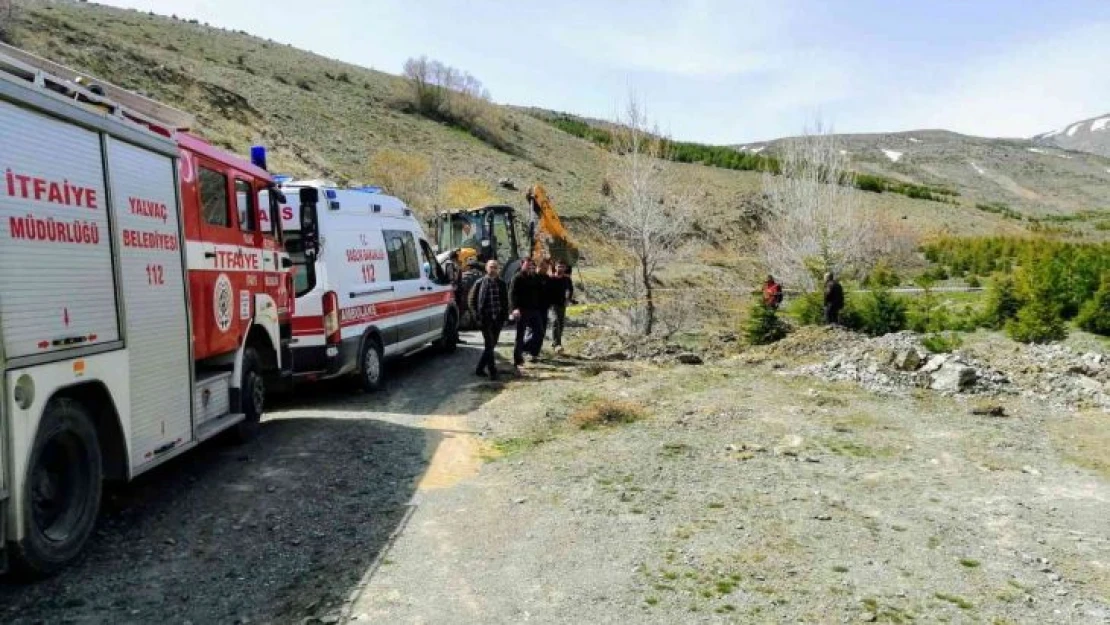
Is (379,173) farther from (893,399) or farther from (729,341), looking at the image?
(893,399)

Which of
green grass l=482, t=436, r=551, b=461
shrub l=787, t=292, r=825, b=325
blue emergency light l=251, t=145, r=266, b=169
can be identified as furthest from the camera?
shrub l=787, t=292, r=825, b=325

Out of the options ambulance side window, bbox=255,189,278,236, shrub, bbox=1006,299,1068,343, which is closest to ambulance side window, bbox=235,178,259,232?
ambulance side window, bbox=255,189,278,236

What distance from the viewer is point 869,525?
5.72m

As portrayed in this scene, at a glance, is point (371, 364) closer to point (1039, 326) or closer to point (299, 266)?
point (299, 266)

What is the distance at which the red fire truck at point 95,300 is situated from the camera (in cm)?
438

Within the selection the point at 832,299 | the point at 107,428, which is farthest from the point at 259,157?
the point at 832,299

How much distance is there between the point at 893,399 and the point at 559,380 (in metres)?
4.56

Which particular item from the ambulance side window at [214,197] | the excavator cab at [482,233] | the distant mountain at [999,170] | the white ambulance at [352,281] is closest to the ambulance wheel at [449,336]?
the white ambulance at [352,281]

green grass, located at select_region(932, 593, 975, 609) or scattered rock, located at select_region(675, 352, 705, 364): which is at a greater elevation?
scattered rock, located at select_region(675, 352, 705, 364)

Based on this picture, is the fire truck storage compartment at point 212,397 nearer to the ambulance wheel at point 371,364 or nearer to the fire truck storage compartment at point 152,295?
the fire truck storage compartment at point 152,295

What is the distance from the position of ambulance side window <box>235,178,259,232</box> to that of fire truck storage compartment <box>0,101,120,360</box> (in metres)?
2.77

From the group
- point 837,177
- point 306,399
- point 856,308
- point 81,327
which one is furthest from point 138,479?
point 837,177

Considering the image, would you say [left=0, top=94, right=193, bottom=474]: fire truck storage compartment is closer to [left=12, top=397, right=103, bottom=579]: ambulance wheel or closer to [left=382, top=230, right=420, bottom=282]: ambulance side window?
[left=12, top=397, right=103, bottom=579]: ambulance wheel

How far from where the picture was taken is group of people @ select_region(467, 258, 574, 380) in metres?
12.1
